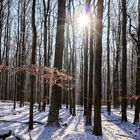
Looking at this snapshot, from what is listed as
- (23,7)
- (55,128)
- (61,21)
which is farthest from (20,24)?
(55,128)

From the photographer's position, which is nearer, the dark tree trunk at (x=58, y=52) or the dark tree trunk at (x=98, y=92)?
the dark tree trunk at (x=98, y=92)

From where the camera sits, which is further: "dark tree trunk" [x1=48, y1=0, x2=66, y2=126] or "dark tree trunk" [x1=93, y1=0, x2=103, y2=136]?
"dark tree trunk" [x1=48, y1=0, x2=66, y2=126]

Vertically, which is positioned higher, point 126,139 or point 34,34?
point 34,34

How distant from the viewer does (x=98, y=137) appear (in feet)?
36.4

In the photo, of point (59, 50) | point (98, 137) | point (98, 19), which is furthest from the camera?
point (59, 50)

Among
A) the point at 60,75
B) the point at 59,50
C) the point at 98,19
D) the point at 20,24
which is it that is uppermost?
the point at 20,24

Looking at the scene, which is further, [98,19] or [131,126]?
[131,126]

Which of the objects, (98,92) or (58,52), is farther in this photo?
(58,52)

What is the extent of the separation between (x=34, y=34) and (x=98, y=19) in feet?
10.0

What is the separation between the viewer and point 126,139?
1145cm

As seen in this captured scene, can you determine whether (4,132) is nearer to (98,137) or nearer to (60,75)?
(60,75)

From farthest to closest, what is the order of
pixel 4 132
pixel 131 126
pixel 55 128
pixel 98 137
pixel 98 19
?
pixel 131 126 → pixel 55 128 → pixel 98 19 → pixel 98 137 → pixel 4 132

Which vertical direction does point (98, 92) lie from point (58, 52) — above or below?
below

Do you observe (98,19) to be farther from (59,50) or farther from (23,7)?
(23,7)
